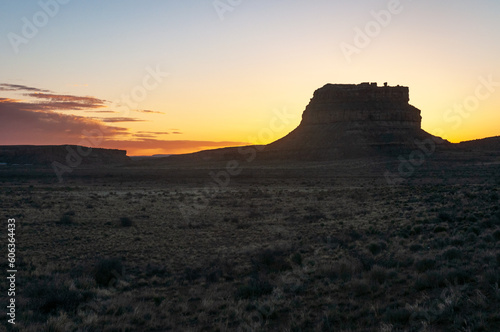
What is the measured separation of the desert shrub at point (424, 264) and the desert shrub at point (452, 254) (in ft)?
2.05

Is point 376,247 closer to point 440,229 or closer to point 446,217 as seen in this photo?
point 440,229

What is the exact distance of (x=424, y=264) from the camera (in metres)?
9.48

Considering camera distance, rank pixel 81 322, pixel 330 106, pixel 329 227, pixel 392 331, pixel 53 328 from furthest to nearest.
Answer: pixel 330 106, pixel 329 227, pixel 81 322, pixel 53 328, pixel 392 331

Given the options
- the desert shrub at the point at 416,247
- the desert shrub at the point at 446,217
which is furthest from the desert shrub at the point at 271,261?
the desert shrub at the point at 446,217

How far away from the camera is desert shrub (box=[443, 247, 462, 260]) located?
987 centimetres

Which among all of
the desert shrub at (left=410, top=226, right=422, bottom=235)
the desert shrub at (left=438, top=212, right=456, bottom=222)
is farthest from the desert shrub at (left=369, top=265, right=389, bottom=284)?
the desert shrub at (left=438, top=212, right=456, bottom=222)

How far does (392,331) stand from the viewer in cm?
620

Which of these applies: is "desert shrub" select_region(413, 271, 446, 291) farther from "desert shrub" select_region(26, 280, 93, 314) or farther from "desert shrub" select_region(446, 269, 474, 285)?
"desert shrub" select_region(26, 280, 93, 314)

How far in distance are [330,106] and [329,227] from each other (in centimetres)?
10342

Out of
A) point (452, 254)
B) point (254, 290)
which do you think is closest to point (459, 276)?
point (452, 254)

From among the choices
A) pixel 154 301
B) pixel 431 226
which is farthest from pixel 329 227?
pixel 154 301

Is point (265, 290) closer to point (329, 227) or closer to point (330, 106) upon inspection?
point (329, 227)

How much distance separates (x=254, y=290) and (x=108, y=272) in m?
4.75

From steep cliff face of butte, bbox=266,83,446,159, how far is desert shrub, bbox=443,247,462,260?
88.0 meters
